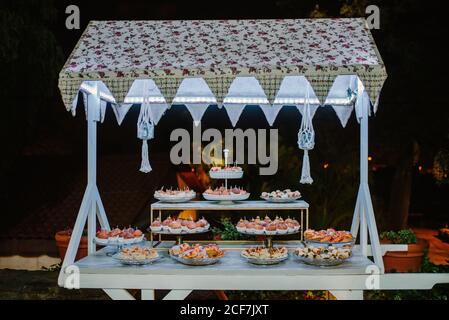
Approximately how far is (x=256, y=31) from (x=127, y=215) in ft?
23.7

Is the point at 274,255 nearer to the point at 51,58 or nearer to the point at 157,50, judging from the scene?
the point at 157,50

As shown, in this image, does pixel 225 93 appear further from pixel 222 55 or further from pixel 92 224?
pixel 92 224

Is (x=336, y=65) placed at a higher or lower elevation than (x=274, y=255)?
higher

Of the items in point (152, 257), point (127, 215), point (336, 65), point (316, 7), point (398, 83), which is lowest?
point (127, 215)

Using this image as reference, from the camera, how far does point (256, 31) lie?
6.09 m

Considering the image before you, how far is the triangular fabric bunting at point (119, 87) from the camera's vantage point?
17.0 feet

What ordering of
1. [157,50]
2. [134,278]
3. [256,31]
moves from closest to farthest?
[134,278] → [157,50] → [256,31]

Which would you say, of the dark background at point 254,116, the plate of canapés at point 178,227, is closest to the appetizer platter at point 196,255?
the plate of canapés at point 178,227

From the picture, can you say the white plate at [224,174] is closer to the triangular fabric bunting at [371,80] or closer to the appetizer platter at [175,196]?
the appetizer platter at [175,196]

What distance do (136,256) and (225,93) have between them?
1.89m

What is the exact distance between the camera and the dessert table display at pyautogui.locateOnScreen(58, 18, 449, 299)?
504 cm

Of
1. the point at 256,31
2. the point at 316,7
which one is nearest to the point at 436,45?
the point at 316,7

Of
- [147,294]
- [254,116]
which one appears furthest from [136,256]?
[254,116]

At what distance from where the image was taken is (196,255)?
5258 millimetres
